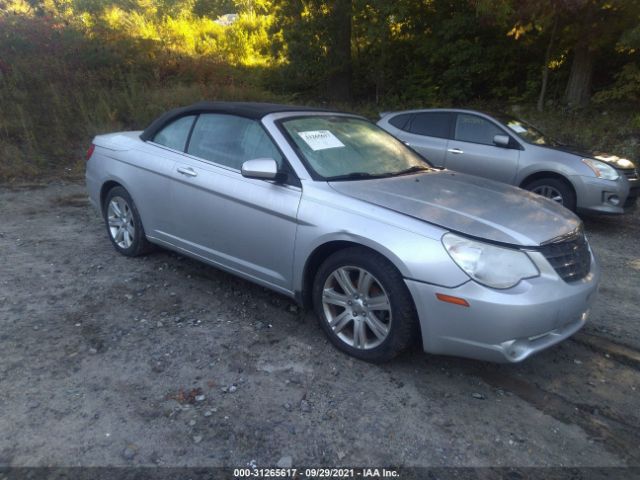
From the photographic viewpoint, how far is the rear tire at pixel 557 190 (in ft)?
22.6

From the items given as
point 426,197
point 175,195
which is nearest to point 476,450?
point 426,197

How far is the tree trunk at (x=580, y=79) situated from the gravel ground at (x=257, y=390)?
8.61 meters

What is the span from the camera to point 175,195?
446 centimetres

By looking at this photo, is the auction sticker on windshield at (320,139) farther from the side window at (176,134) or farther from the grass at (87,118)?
the grass at (87,118)

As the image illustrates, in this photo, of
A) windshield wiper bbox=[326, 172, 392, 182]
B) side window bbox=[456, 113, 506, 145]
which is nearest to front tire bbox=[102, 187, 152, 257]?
windshield wiper bbox=[326, 172, 392, 182]

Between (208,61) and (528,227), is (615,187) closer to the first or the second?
(528,227)

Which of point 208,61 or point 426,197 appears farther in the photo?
point 208,61

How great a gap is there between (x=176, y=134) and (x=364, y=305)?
99.5 inches

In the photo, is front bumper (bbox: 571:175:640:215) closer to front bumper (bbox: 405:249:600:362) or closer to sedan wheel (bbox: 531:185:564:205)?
sedan wheel (bbox: 531:185:564:205)

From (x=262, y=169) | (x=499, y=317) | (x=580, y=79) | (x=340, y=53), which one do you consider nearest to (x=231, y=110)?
(x=262, y=169)

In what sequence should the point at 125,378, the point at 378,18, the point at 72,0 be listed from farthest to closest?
the point at 72,0 → the point at 378,18 → the point at 125,378

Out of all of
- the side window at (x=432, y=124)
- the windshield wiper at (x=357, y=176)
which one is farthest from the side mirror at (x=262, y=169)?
the side window at (x=432, y=124)

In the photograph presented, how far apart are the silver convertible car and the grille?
0.01 metres

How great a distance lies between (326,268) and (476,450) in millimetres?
1431
